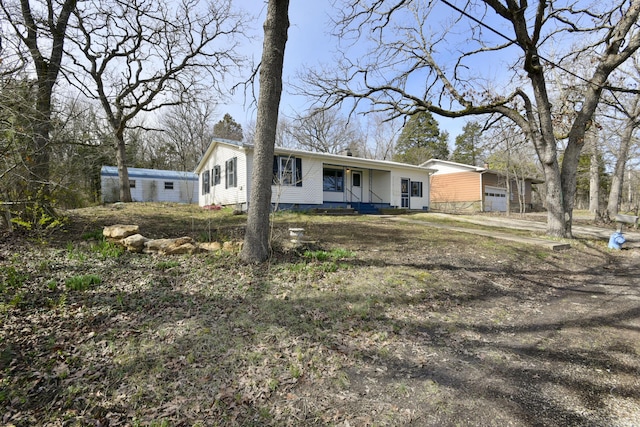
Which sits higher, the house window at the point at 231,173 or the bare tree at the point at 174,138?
the bare tree at the point at 174,138

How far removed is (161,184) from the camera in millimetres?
23438

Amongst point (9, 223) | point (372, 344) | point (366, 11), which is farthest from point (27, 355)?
point (366, 11)

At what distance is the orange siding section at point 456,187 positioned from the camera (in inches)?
935

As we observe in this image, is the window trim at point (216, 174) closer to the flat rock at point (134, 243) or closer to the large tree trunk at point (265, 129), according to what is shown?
the flat rock at point (134, 243)

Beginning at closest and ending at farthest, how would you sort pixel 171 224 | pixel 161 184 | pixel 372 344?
pixel 372 344 → pixel 171 224 → pixel 161 184

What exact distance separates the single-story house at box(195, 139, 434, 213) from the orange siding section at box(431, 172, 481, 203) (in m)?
6.26

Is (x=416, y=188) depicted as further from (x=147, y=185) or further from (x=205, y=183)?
(x=147, y=185)

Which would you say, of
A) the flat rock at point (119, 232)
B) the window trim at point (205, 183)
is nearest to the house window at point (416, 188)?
the window trim at point (205, 183)

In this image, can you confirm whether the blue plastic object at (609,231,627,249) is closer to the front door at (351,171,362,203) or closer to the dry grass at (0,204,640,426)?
the dry grass at (0,204,640,426)

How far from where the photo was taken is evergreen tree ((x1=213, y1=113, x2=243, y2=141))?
39.7m

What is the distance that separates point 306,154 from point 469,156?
106 feet

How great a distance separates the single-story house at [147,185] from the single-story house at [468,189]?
19.6 m

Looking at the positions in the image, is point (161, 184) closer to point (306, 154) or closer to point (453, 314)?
point (306, 154)

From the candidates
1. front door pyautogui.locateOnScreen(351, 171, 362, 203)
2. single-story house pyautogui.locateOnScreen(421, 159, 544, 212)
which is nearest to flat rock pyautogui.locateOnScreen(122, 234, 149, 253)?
Answer: front door pyautogui.locateOnScreen(351, 171, 362, 203)
